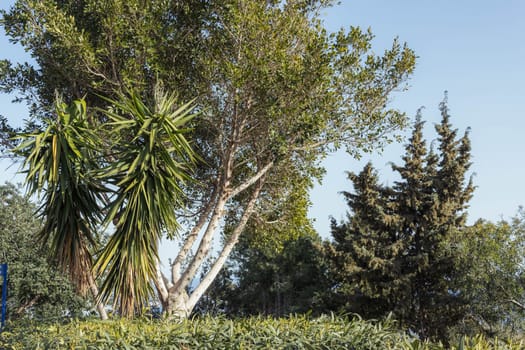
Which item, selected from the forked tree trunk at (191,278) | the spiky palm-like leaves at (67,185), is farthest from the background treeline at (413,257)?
the spiky palm-like leaves at (67,185)

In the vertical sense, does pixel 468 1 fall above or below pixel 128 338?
above

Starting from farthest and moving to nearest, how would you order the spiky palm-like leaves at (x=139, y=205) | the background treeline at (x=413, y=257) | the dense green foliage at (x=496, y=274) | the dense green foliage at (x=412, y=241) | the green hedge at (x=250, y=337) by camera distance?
the dense green foliage at (x=412, y=241) → the background treeline at (x=413, y=257) → the dense green foliage at (x=496, y=274) → the spiky palm-like leaves at (x=139, y=205) → the green hedge at (x=250, y=337)

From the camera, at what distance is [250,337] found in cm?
419

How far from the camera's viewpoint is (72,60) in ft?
36.9

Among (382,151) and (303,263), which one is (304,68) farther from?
(303,263)

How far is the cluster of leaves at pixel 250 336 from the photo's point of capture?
3.90 m

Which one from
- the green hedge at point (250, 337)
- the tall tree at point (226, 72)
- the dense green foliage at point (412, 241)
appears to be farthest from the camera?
the dense green foliage at point (412, 241)

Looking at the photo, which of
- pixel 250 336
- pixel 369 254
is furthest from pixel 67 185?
pixel 369 254

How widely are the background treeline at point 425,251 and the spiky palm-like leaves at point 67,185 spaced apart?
1263cm

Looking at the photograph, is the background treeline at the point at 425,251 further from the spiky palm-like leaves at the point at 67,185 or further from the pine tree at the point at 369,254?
the spiky palm-like leaves at the point at 67,185

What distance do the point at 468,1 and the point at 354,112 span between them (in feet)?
11.9

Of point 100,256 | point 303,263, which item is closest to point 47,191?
point 100,256

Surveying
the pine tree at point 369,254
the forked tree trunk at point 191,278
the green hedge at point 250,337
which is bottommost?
the green hedge at point 250,337

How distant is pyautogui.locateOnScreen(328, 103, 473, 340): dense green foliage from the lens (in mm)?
23172
